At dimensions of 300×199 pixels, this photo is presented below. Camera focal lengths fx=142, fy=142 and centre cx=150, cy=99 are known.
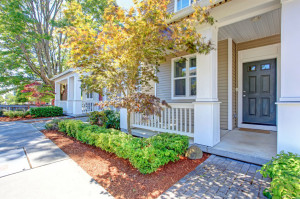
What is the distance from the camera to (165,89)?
5668mm

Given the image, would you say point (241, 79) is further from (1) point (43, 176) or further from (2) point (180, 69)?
(1) point (43, 176)

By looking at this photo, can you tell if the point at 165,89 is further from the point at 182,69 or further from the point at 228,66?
the point at 228,66

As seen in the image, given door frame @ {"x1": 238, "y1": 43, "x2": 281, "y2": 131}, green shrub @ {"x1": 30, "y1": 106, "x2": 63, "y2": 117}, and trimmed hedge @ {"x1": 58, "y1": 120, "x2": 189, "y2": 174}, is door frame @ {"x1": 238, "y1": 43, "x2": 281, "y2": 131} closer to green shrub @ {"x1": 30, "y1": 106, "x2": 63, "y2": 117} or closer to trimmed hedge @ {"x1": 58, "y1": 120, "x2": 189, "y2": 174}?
trimmed hedge @ {"x1": 58, "y1": 120, "x2": 189, "y2": 174}

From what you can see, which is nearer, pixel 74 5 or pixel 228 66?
pixel 74 5

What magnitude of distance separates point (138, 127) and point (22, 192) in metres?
3.20

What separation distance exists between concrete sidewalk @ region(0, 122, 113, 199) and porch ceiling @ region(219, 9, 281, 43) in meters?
4.56

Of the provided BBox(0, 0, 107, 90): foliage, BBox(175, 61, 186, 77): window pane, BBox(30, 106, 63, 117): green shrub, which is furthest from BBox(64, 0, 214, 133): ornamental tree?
BBox(0, 0, 107, 90): foliage

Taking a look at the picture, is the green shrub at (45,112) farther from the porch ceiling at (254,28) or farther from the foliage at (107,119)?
the porch ceiling at (254,28)

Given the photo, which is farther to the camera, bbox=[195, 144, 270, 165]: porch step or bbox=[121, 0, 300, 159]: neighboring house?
bbox=[195, 144, 270, 165]: porch step

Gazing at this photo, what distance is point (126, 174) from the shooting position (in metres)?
2.28

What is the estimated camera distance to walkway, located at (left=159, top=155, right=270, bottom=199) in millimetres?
1763

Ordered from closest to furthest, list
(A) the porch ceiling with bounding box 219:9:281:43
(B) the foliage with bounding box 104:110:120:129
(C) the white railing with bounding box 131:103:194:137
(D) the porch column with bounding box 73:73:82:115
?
(A) the porch ceiling with bounding box 219:9:281:43
(C) the white railing with bounding box 131:103:194:137
(B) the foliage with bounding box 104:110:120:129
(D) the porch column with bounding box 73:73:82:115

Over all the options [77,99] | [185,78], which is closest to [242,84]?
[185,78]

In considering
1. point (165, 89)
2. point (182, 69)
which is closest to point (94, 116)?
point (165, 89)
